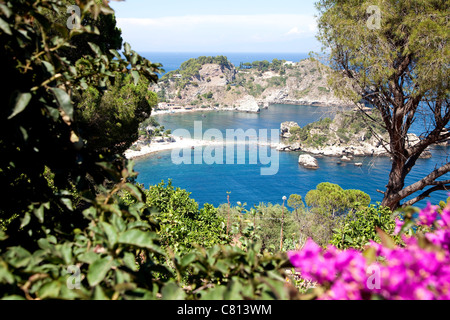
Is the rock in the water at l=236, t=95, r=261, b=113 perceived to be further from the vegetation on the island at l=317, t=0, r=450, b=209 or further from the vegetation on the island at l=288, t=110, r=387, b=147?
the vegetation on the island at l=317, t=0, r=450, b=209

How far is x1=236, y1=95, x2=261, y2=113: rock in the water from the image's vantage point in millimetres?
85312

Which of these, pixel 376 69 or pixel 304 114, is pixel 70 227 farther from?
pixel 304 114

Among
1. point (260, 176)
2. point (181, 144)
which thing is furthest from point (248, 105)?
point (260, 176)

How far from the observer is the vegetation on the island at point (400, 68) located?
15.6 feet

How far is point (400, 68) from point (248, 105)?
8289cm

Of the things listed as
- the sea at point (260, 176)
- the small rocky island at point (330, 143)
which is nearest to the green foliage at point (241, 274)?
the sea at point (260, 176)

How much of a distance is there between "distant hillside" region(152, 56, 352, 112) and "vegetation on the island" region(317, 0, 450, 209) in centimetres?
8543

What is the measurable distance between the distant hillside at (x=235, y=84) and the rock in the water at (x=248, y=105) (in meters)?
1.16

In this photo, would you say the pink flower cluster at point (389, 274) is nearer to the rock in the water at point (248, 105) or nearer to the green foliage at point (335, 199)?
the green foliage at point (335, 199)

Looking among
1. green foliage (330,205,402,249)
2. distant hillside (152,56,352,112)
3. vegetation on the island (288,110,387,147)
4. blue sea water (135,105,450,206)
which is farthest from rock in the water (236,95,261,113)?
green foliage (330,205,402,249)

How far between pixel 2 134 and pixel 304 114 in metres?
81.6

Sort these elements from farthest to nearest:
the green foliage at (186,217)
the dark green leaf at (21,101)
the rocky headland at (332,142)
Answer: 1. the rocky headland at (332,142)
2. the green foliage at (186,217)
3. the dark green leaf at (21,101)

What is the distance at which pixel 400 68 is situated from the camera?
522 cm

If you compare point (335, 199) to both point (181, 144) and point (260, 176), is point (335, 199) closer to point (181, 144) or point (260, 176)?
point (260, 176)
